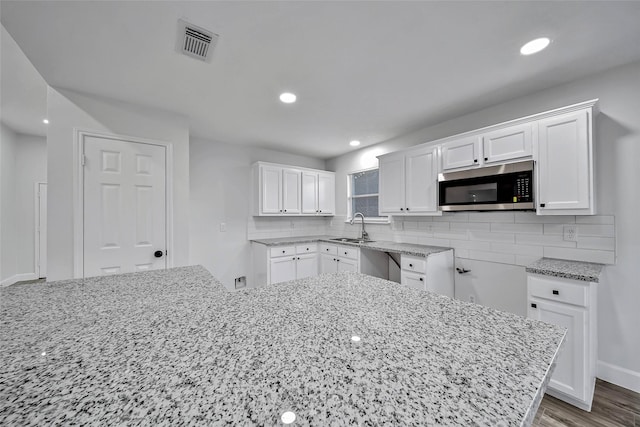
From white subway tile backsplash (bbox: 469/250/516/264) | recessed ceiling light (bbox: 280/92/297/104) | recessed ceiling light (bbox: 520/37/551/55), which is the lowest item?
white subway tile backsplash (bbox: 469/250/516/264)

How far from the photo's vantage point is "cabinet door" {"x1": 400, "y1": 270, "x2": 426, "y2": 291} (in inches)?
103

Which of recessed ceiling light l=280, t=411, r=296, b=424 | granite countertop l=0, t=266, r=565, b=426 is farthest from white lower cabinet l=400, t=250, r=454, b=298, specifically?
recessed ceiling light l=280, t=411, r=296, b=424

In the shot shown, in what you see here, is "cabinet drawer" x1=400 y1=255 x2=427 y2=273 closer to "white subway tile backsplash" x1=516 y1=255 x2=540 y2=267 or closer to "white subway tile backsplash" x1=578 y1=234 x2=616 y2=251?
"white subway tile backsplash" x1=516 y1=255 x2=540 y2=267

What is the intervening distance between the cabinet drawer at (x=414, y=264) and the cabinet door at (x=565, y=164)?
3.51 feet

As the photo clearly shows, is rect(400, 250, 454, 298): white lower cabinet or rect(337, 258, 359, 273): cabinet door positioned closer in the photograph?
rect(400, 250, 454, 298): white lower cabinet

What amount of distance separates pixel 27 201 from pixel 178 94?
168 inches

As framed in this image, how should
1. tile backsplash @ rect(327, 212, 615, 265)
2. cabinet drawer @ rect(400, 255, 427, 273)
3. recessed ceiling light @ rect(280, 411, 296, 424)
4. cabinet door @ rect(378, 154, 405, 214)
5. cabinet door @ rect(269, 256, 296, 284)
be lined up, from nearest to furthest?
recessed ceiling light @ rect(280, 411, 296, 424), tile backsplash @ rect(327, 212, 615, 265), cabinet drawer @ rect(400, 255, 427, 273), cabinet door @ rect(378, 154, 405, 214), cabinet door @ rect(269, 256, 296, 284)

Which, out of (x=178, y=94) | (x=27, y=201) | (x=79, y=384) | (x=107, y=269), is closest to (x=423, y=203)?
(x=178, y=94)

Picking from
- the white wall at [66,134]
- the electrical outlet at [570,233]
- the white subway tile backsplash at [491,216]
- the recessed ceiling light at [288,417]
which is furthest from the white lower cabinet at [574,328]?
the white wall at [66,134]

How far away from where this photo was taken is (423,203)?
295 cm

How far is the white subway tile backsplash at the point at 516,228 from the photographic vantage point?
231 cm

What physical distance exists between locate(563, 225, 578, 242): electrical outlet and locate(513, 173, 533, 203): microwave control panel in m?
0.40

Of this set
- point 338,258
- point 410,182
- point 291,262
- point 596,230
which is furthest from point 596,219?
point 291,262

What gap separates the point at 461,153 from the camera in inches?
102
